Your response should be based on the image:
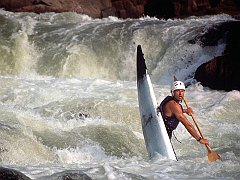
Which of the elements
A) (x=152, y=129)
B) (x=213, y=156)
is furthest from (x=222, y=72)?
(x=213, y=156)

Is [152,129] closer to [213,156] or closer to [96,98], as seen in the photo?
[213,156]

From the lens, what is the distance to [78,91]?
34.5ft

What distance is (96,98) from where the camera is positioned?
9.72 metres

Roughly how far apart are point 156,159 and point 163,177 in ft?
2.61

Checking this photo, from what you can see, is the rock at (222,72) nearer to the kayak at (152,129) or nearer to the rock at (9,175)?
the kayak at (152,129)

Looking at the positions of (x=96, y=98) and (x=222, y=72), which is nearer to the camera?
(x=96, y=98)

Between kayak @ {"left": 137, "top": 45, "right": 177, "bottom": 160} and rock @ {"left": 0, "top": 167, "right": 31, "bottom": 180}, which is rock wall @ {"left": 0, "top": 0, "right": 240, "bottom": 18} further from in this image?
rock @ {"left": 0, "top": 167, "right": 31, "bottom": 180}

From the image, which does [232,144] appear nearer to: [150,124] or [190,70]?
[150,124]

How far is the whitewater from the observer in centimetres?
609

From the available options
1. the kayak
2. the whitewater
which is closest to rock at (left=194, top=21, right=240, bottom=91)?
the whitewater

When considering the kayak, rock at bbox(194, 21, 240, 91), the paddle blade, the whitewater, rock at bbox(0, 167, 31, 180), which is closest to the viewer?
rock at bbox(0, 167, 31, 180)

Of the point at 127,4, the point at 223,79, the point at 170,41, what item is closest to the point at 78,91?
the point at 223,79

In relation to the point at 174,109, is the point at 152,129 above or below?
below

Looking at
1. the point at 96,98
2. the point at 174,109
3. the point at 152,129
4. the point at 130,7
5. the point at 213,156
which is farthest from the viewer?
the point at 130,7
